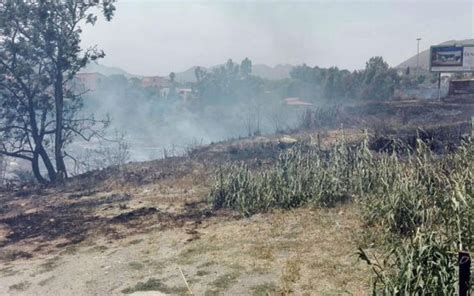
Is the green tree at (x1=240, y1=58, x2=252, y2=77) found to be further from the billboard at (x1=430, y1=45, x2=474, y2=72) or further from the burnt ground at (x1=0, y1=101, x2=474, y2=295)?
the burnt ground at (x1=0, y1=101, x2=474, y2=295)

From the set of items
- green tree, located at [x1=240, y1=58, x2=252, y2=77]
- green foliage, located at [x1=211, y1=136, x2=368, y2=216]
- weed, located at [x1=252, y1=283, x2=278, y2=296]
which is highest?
green tree, located at [x1=240, y1=58, x2=252, y2=77]

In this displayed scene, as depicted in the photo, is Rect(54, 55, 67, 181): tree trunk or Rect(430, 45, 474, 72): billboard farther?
Rect(430, 45, 474, 72): billboard

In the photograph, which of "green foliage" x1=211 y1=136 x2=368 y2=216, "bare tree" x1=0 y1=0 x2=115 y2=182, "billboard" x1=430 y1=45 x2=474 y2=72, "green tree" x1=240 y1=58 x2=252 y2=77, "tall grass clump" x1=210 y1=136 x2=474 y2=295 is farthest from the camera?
"green tree" x1=240 y1=58 x2=252 y2=77

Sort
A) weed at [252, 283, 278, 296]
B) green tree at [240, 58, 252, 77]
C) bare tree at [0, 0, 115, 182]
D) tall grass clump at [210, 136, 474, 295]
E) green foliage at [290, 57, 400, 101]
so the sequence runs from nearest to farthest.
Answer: tall grass clump at [210, 136, 474, 295]
weed at [252, 283, 278, 296]
bare tree at [0, 0, 115, 182]
green foliage at [290, 57, 400, 101]
green tree at [240, 58, 252, 77]

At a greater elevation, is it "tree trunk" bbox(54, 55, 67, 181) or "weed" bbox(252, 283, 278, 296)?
"tree trunk" bbox(54, 55, 67, 181)

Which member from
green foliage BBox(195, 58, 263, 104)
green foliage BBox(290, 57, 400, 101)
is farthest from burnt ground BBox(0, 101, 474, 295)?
green foliage BBox(195, 58, 263, 104)

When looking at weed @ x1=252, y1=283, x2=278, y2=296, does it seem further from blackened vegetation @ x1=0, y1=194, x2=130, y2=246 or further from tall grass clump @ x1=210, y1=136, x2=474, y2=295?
blackened vegetation @ x1=0, y1=194, x2=130, y2=246

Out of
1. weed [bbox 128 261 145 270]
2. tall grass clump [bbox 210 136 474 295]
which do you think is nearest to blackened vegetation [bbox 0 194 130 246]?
weed [bbox 128 261 145 270]

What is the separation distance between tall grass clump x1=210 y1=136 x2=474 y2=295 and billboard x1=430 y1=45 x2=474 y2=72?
746 inches

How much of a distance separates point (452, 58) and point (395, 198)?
22.2 m

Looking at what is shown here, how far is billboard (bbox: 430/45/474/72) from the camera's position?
24281 mm

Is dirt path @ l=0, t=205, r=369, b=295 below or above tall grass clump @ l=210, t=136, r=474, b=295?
below

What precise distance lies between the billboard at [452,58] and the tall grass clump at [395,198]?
18947mm

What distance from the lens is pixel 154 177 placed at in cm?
1323
